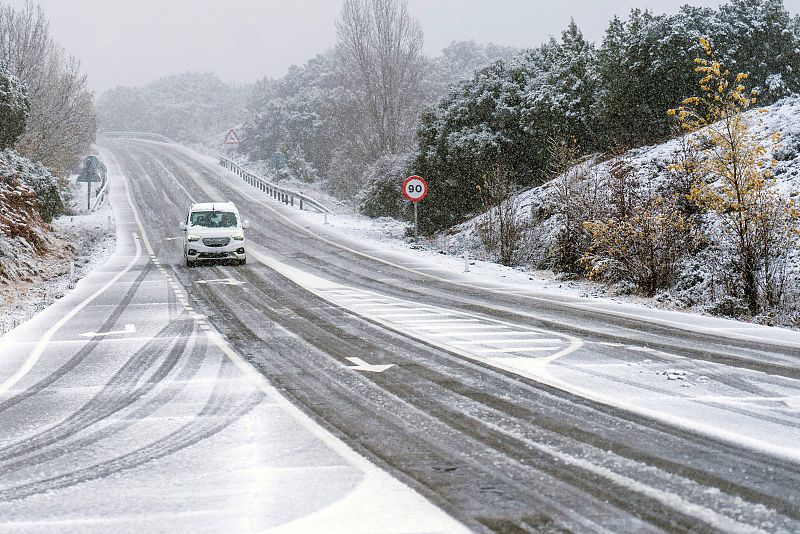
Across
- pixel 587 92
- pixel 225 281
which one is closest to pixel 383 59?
pixel 587 92

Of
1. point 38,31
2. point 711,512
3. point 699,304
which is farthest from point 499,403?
point 38,31

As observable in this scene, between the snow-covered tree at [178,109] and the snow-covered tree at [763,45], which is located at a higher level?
the snow-covered tree at [178,109]

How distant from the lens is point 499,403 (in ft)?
22.0

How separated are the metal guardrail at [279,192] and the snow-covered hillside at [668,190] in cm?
1352

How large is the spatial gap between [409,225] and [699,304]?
2086cm

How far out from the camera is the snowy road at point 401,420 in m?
4.31

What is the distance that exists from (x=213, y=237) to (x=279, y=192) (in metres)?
23.7

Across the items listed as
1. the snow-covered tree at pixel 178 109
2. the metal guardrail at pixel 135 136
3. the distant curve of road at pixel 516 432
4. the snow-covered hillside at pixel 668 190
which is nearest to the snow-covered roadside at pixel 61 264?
the distant curve of road at pixel 516 432

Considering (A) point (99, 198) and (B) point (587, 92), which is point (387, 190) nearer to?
(B) point (587, 92)

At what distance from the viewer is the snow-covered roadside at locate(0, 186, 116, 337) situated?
53.7 ft

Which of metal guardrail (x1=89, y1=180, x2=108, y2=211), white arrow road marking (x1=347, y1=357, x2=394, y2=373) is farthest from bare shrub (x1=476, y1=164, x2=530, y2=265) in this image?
metal guardrail (x1=89, y1=180, x2=108, y2=211)

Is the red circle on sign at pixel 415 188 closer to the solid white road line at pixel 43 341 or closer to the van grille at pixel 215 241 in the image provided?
the van grille at pixel 215 241

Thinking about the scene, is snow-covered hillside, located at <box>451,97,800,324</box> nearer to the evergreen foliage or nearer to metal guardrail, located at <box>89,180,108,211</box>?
the evergreen foliage

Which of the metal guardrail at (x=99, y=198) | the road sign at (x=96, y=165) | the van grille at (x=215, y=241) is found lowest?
the van grille at (x=215, y=241)
